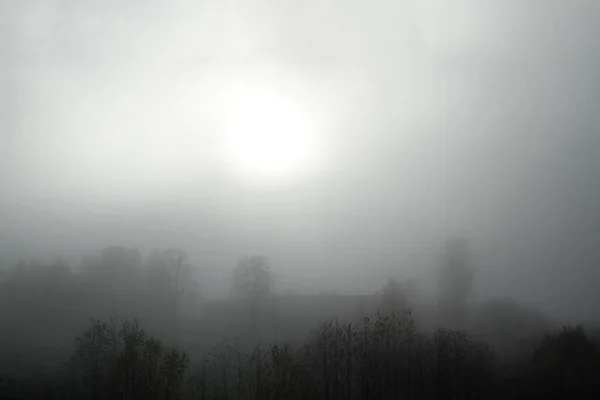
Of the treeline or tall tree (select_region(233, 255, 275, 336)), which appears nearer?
the treeline

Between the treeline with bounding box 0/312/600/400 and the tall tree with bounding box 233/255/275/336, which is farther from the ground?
the tall tree with bounding box 233/255/275/336

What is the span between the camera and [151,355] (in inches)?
2562

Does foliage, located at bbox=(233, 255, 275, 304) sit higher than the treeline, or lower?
higher

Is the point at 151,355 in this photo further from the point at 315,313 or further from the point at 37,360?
the point at 315,313

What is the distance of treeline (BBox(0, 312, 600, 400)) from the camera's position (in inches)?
2972

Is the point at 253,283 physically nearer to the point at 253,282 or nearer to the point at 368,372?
the point at 253,282

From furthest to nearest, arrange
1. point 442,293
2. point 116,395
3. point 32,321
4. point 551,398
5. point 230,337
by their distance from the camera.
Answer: point 442,293 → point 32,321 → point 230,337 → point 551,398 → point 116,395

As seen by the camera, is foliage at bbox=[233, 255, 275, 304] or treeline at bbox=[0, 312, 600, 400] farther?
foliage at bbox=[233, 255, 275, 304]

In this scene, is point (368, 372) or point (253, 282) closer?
point (368, 372)

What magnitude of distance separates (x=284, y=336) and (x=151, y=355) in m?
39.1

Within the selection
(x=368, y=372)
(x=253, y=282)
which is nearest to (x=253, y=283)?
(x=253, y=282)

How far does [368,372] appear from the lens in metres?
78.8

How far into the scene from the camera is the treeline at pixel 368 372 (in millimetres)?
75500

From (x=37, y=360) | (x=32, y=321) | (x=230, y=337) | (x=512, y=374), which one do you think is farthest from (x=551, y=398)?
(x=32, y=321)
